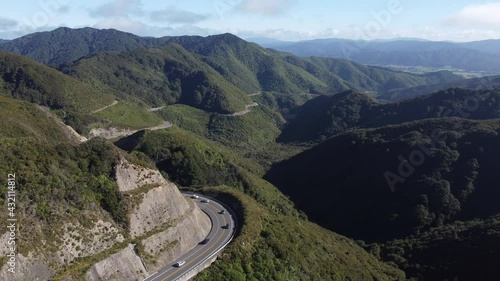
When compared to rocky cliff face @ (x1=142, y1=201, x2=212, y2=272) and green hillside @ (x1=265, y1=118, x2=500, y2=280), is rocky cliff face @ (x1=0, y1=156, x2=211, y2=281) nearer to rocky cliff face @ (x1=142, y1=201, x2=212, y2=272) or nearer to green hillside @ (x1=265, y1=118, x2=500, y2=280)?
rocky cliff face @ (x1=142, y1=201, x2=212, y2=272)

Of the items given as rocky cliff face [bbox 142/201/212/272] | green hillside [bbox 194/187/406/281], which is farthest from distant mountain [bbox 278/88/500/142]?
rocky cliff face [bbox 142/201/212/272]

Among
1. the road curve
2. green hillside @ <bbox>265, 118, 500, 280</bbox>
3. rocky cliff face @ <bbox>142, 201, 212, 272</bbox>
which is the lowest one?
green hillside @ <bbox>265, 118, 500, 280</bbox>

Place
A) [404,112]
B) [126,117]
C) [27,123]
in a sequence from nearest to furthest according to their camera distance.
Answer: [27,123] → [126,117] → [404,112]

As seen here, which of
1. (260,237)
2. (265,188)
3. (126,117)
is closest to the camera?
(260,237)

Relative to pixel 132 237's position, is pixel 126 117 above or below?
below

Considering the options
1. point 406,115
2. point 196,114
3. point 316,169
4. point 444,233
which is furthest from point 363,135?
point 196,114

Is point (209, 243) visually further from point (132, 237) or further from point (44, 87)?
point (44, 87)

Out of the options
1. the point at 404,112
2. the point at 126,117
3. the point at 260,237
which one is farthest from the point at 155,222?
the point at 404,112

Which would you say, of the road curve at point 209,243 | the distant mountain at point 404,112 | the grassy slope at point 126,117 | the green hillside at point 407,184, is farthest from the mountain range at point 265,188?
the road curve at point 209,243

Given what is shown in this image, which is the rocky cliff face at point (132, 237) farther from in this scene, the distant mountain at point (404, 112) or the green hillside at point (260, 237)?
the distant mountain at point (404, 112)
